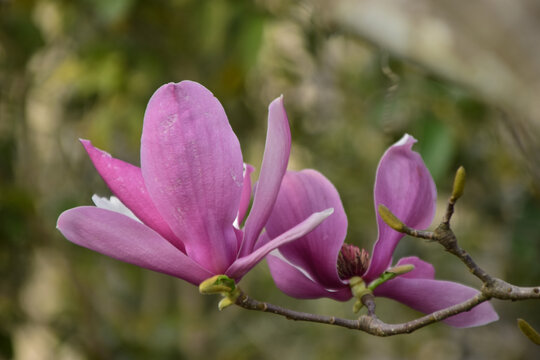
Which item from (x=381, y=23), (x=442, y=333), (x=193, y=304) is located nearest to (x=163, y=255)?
(x=381, y=23)

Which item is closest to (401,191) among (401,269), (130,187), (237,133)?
(401,269)

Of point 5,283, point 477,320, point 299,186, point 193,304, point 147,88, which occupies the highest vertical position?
point 147,88

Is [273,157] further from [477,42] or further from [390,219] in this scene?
[477,42]

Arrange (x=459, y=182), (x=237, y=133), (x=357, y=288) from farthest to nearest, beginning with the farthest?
(x=237, y=133) < (x=357, y=288) < (x=459, y=182)

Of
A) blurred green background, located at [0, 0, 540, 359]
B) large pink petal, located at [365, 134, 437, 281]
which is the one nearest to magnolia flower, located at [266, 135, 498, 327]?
large pink petal, located at [365, 134, 437, 281]

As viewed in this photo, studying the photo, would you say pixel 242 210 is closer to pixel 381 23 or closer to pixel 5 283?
pixel 381 23

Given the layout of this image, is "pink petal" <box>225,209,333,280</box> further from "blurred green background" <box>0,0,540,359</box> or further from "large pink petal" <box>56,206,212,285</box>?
"blurred green background" <box>0,0,540,359</box>

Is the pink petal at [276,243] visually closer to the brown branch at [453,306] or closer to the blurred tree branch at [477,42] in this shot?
the brown branch at [453,306]
